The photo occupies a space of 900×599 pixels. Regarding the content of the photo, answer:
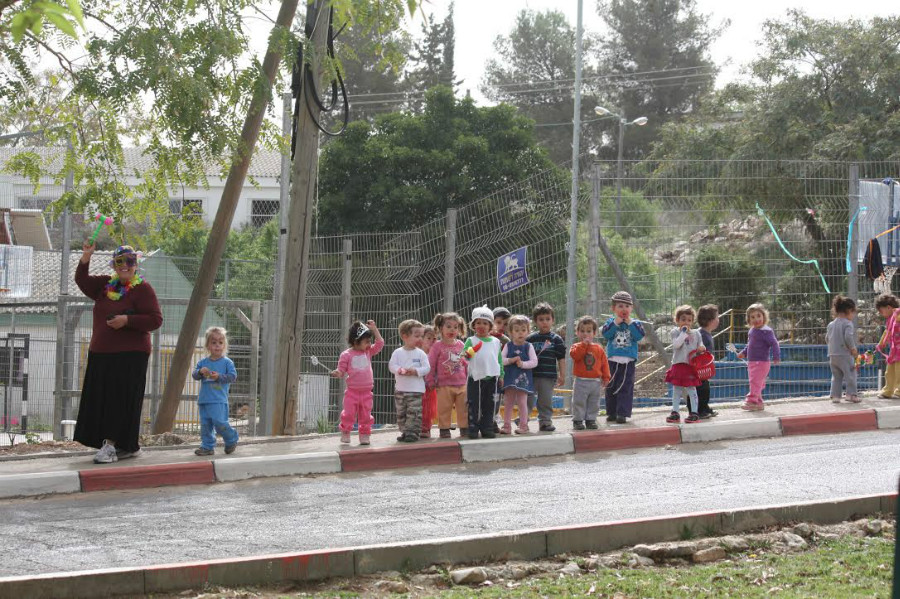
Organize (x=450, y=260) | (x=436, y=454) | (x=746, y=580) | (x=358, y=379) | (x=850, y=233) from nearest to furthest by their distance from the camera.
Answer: (x=746, y=580) < (x=436, y=454) < (x=358, y=379) < (x=850, y=233) < (x=450, y=260)

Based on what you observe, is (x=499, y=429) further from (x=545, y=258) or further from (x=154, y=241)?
(x=154, y=241)

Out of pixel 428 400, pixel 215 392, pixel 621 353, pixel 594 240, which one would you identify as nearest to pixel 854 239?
pixel 594 240

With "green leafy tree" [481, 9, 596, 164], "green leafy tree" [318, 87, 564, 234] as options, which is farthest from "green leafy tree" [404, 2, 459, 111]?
"green leafy tree" [318, 87, 564, 234]

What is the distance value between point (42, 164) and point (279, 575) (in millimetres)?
7641

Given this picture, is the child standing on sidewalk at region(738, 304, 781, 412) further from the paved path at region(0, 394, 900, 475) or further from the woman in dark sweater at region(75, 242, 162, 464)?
the woman in dark sweater at region(75, 242, 162, 464)

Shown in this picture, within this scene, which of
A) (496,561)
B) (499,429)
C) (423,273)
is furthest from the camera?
(423,273)

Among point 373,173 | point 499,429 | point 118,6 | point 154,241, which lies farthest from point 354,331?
point 373,173

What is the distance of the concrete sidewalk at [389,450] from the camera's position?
27.0ft

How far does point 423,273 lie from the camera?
531 inches

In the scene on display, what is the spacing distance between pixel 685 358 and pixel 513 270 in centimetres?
242

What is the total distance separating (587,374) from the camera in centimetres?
1045

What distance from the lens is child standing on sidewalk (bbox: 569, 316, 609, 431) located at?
34.1 feet

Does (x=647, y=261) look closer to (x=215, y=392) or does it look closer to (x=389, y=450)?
(x=389, y=450)

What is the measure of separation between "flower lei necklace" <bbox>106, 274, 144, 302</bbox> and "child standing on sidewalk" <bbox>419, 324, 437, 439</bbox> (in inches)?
105
